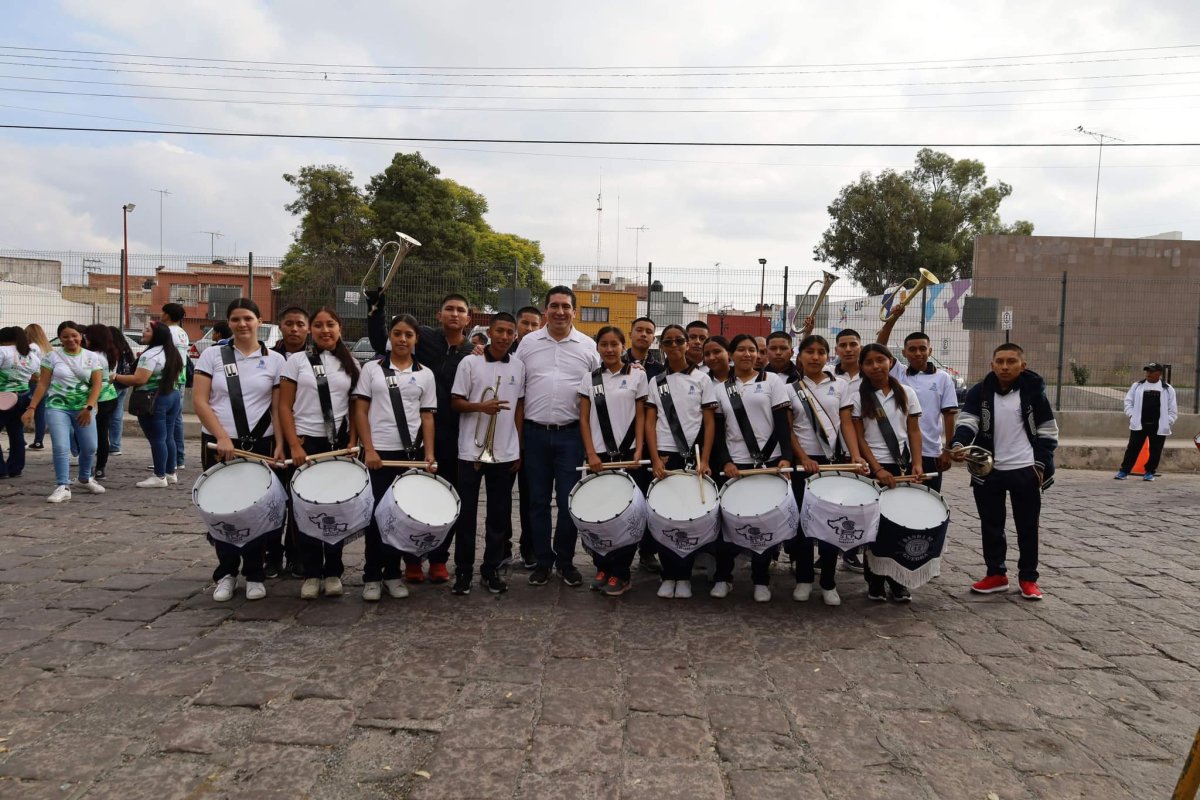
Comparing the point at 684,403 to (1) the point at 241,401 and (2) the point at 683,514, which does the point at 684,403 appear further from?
(1) the point at 241,401

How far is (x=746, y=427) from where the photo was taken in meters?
5.58

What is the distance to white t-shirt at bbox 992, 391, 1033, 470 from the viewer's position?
18.8 feet

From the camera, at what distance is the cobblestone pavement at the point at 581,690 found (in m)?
3.18

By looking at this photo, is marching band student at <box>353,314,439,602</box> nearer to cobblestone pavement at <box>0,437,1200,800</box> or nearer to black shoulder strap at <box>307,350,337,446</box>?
black shoulder strap at <box>307,350,337,446</box>

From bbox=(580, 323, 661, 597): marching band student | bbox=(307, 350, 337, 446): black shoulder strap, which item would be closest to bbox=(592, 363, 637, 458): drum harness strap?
Result: bbox=(580, 323, 661, 597): marching band student

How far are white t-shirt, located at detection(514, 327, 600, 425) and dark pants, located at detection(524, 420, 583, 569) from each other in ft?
0.31

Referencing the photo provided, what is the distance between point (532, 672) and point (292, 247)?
36.7 metres

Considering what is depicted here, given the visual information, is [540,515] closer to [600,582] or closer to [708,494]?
[600,582]

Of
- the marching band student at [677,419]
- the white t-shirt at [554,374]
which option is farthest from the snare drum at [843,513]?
the white t-shirt at [554,374]

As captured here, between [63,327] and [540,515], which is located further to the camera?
[63,327]

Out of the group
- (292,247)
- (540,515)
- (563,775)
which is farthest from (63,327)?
(292,247)

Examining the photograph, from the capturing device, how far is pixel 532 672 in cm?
418

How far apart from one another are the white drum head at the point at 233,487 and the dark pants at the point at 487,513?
3.95 feet

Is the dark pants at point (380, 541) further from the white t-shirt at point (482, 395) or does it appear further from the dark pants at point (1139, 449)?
the dark pants at point (1139, 449)
